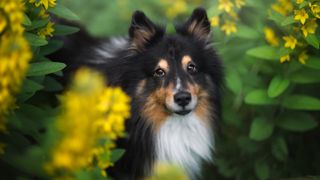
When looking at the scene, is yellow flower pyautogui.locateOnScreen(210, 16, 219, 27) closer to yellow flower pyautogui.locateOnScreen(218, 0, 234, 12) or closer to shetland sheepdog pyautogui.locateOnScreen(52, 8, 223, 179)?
yellow flower pyautogui.locateOnScreen(218, 0, 234, 12)

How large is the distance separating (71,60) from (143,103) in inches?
51.2

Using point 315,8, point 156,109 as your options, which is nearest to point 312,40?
point 315,8

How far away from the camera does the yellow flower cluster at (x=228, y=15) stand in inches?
204

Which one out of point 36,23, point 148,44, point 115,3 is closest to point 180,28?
point 148,44

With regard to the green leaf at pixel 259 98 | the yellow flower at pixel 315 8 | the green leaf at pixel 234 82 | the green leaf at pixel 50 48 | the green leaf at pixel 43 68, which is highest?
the green leaf at pixel 50 48

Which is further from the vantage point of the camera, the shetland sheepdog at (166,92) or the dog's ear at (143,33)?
the dog's ear at (143,33)

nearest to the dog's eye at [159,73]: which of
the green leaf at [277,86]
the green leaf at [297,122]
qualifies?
the green leaf at [277,86]

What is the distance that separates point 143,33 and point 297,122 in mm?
1716

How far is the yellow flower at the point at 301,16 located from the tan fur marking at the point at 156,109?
49.0 inches

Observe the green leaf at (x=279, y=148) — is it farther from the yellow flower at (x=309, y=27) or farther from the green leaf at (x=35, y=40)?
the green leaf at (x=35, y=40)

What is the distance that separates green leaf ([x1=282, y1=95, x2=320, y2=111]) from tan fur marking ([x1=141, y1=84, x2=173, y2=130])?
3.82 feet

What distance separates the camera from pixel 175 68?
4664 millimetres

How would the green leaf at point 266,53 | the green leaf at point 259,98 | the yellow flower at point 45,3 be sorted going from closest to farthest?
the yellow flower at point 45,3 → the green leaf at point 266,53 → the green leaf at point 259,98

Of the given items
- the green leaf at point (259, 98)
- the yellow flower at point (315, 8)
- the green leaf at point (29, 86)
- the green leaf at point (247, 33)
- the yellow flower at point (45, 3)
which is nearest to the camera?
the green leaf at point (29, 86)
